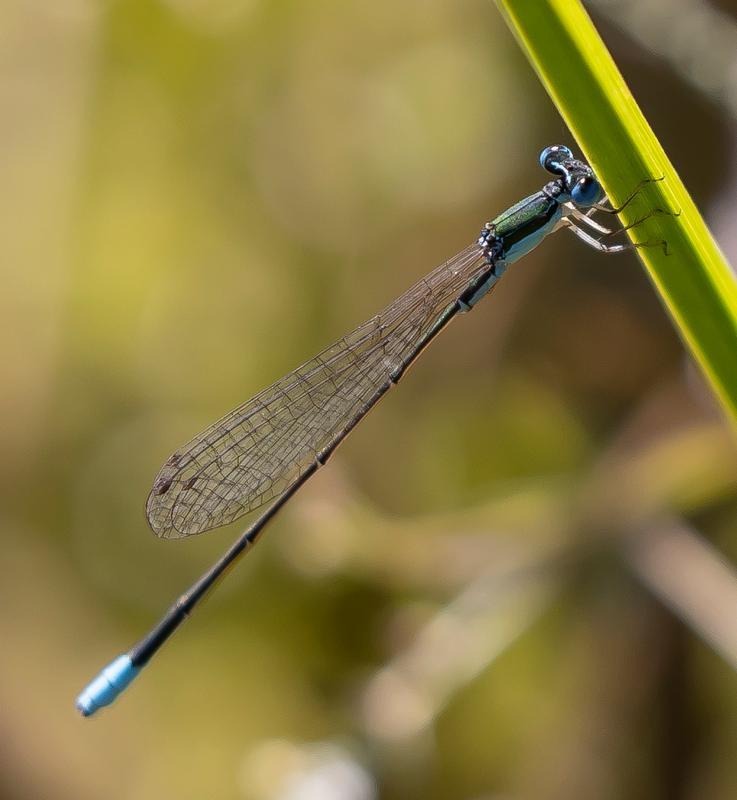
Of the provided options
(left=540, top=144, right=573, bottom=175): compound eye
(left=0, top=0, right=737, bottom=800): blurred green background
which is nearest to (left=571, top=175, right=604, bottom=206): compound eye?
(left=540, top=144, right=573, bottom=175): compound eye

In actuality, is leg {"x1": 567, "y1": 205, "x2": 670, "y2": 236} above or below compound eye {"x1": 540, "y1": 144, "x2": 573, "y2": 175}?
below

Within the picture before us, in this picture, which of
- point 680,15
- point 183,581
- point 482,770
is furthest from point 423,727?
point 680,15

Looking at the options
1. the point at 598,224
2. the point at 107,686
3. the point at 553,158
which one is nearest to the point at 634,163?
the point at 598,224

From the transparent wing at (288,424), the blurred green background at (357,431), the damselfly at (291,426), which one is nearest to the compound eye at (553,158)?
the damselfly at (291,426)

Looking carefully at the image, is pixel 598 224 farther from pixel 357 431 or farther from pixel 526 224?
pixel 357 431

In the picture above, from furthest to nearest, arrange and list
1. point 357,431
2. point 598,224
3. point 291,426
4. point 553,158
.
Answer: point 357,431
point 291,426
point 553,158
point 598,224

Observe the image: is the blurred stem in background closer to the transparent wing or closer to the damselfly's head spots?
the damselfly's head spots

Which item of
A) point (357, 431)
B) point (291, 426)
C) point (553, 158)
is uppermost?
point (553, 158)

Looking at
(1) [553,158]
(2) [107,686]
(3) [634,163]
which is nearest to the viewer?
(3) [634,163]
